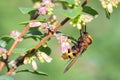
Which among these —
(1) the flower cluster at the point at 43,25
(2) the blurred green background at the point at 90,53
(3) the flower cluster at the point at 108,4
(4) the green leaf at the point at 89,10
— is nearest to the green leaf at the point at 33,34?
(1) the flower cluster at the point at 43,25

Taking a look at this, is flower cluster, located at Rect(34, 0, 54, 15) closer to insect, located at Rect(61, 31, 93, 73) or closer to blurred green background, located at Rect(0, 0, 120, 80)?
insect, located at Rect(61, 31, 93, 73)

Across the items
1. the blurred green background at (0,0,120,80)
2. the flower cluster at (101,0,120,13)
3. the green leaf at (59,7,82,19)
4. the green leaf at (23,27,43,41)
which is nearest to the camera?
the green leaf at (59,7,82,19)

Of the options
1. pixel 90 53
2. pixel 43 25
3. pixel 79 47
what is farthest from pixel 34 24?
pixel 90 53

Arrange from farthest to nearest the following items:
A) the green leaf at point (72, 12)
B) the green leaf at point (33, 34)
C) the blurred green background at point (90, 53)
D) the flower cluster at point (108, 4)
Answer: the blurred green background at point (90, 53)
the green leaf at point (33, 34)
the flower cluster at point (108, 4)
the green leaf at point (72, 12)

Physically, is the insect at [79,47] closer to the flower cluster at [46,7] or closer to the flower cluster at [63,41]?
the flower cluster at [63,41]

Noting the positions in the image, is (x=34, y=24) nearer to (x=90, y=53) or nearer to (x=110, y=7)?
(x=110, y=7)

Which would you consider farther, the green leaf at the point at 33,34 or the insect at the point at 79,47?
the insect at the point at 79,47

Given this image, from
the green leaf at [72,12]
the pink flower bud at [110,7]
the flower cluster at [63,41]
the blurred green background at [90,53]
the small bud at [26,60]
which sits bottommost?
the blurred green background at [90,53]

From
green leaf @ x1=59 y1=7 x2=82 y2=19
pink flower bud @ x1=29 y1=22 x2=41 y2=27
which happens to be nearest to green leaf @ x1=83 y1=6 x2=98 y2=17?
green leaf @ x1=59 y1=7 x2=82 y2=19

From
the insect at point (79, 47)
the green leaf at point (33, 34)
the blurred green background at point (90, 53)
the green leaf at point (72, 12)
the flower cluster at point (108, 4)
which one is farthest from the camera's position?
the blurred green background at point (90, 53)
